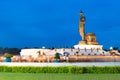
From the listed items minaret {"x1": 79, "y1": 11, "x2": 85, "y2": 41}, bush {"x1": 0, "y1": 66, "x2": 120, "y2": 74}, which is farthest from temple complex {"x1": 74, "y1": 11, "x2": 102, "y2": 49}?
bush {"x1": 0, "y1": 66, "x2": 120, "y2": 74}

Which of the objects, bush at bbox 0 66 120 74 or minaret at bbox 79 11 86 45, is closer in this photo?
bush at bbox 0 66 120 74

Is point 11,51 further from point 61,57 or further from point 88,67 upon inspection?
point 88,67

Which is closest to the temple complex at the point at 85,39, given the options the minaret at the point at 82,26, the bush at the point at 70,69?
the minaret at the point at 82,26

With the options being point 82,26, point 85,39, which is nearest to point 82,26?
point 82,26

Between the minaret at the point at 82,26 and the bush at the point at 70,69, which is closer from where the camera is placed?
the bush at the point at 70,69

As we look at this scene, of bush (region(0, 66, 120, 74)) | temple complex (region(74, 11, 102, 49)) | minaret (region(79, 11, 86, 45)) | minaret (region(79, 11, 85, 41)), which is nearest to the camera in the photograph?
bush (region(0, 66, 120, 74))

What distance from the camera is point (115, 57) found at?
32406mm

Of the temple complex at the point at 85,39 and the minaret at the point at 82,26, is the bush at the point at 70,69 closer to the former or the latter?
the temple complex at the point at 85,39

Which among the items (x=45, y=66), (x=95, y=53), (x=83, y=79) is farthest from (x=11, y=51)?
(x=83, y=79)

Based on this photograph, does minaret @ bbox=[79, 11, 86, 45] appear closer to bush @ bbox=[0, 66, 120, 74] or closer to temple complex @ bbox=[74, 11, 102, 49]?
temple complex @ bbox=[74, 11, 102, 49]

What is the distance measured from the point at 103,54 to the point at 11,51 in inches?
550

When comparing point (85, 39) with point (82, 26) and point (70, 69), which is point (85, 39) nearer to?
point (82, 26)

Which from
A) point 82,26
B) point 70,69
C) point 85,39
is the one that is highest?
point 82,26

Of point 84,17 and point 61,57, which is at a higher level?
point 84,17
